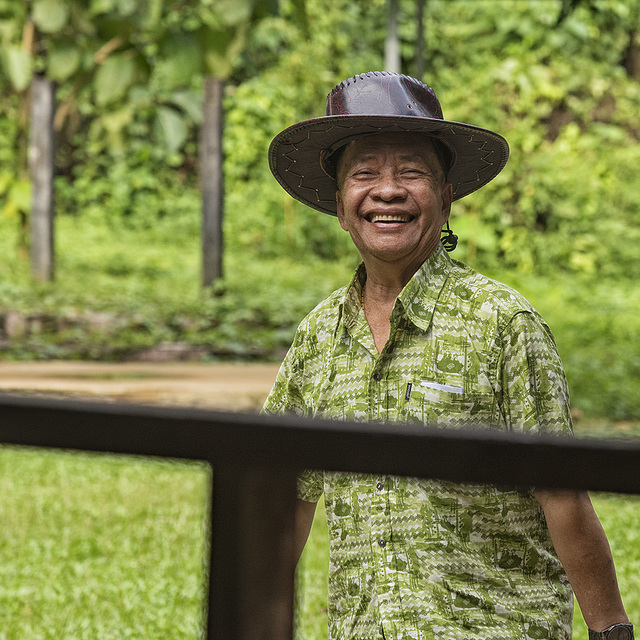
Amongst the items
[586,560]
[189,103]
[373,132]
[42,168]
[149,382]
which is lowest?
[586,560]

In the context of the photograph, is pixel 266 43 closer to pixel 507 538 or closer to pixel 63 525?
pixel 63 525

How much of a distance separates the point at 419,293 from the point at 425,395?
0.18 m

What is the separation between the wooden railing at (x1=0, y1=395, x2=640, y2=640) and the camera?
721 millimetres

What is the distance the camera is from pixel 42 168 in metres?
8.99

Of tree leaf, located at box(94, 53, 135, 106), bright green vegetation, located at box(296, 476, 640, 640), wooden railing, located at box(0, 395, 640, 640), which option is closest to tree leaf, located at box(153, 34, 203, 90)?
tree leaf, located at box(94, 53, 135, 106)

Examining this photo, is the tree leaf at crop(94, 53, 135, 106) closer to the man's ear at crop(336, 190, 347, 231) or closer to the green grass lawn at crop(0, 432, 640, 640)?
the green grass lawn at crop(0, 432, 640, 640)

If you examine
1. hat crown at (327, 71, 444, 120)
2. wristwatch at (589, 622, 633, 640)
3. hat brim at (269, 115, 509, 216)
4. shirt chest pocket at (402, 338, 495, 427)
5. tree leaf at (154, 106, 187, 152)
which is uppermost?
tree leaf at (154, 106, 187, 152)

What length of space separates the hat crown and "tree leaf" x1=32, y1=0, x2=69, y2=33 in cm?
585

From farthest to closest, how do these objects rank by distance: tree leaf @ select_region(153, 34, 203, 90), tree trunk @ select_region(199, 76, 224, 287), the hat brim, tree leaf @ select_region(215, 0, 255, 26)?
tree trunk @ select_region(199, 76, 224, 287) → tree leaf @ select_region(153, 34, 203, 90) → tree leaf @ select_region(215, 0, 255, 26) → the hat brim

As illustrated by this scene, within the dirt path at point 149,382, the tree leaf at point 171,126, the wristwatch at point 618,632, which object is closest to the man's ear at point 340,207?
the wristwatch at point 618,632

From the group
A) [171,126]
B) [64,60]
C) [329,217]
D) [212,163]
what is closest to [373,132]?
[64,60]

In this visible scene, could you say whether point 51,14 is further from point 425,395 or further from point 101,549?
point 425,395

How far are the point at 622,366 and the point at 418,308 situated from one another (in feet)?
23.1

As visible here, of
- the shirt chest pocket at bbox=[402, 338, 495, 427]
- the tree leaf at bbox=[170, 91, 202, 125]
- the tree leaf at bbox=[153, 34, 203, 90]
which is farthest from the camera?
the tree leaf at bbox=[170, 91, 202, 125]
